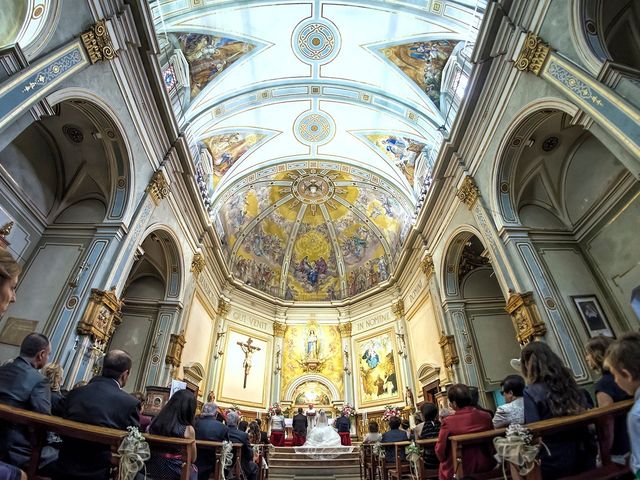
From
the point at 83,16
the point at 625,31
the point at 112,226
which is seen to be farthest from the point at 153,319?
the point at 625,31

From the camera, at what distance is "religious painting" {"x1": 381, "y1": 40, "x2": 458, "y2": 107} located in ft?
32.6

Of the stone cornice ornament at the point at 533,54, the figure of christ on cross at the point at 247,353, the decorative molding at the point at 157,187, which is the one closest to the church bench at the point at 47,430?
the decorative molding at the point at 157,187

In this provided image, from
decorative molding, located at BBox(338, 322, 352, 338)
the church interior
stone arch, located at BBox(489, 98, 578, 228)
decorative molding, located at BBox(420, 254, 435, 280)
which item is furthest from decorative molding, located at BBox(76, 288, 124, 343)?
decorative molding, located at BBox(338, 322, 352, 338)

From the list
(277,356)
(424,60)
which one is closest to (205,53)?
(424,60)

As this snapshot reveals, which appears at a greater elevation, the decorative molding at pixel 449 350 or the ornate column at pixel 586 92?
the ornate column at pixel 586 92

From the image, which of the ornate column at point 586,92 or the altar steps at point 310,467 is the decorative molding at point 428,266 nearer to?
the altar steps at point 310,467

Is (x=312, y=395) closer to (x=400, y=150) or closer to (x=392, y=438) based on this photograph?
(x=392, y=438)

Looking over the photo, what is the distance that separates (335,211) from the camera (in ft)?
61.3

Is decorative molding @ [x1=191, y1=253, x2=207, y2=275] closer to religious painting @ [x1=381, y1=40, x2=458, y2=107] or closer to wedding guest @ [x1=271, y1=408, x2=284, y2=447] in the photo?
wedding guest @ [x1=271, y1=408, x2=284, y2=447]

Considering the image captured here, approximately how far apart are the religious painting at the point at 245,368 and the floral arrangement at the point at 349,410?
12.6 feet

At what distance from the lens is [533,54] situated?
6250mm

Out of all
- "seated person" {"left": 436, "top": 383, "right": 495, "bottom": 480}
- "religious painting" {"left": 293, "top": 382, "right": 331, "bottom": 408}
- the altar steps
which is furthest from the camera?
"religious painting" {"left": 293, "top": 382, "right": 331, "bottom": 408}

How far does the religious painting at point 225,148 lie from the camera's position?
1262 centimetres

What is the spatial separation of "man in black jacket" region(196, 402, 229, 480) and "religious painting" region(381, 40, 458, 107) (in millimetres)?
10733
